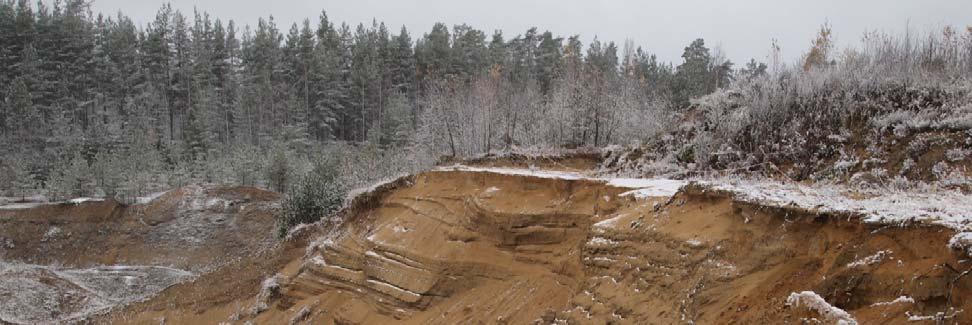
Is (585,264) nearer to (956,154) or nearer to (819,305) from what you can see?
(819,305)

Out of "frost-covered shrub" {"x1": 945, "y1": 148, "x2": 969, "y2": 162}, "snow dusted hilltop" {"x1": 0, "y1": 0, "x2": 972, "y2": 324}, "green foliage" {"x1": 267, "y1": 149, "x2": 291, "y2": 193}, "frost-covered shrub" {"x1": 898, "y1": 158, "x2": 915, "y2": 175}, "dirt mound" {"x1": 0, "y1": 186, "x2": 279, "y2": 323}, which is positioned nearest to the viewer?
"snow dusted hilltop" {"x1": 0, "y1": 0, "x2": 972, "y2": 324}

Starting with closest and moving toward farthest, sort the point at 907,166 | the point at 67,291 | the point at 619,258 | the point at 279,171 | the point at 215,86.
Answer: the point at 619,258 < the point at 907,166 < the point at 67,291 < the point at 279,171 < the point at 215,86

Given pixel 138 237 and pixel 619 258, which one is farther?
pixel 138 237

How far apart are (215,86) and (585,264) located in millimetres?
64806

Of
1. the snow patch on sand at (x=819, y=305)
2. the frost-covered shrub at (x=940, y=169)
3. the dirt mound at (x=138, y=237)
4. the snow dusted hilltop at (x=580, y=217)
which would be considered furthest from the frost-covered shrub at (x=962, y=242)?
the dirt mound at (x=138, y=237)

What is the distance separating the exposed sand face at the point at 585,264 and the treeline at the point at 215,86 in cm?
1328

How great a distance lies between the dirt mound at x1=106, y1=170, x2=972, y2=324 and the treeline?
13458 millimetres

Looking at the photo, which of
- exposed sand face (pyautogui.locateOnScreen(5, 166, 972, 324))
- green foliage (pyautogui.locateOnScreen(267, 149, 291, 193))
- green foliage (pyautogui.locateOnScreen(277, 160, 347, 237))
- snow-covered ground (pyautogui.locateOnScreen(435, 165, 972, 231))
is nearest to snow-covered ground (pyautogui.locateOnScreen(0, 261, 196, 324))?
exposed sand face (pyautogui.locateOnScreen(5, 166, 972, 324))

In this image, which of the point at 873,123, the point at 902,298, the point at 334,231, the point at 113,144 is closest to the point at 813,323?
the point at 902,298

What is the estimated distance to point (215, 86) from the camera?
63406mm

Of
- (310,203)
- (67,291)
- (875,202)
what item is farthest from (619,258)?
(67,291)

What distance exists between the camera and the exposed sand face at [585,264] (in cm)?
432

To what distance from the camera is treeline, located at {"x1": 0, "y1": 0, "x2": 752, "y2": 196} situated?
38.2 meters

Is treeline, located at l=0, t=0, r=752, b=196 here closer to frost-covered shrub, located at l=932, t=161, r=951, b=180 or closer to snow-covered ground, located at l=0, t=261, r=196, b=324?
snow-covered ground, located at l=0, t=261, r=196, b=324
